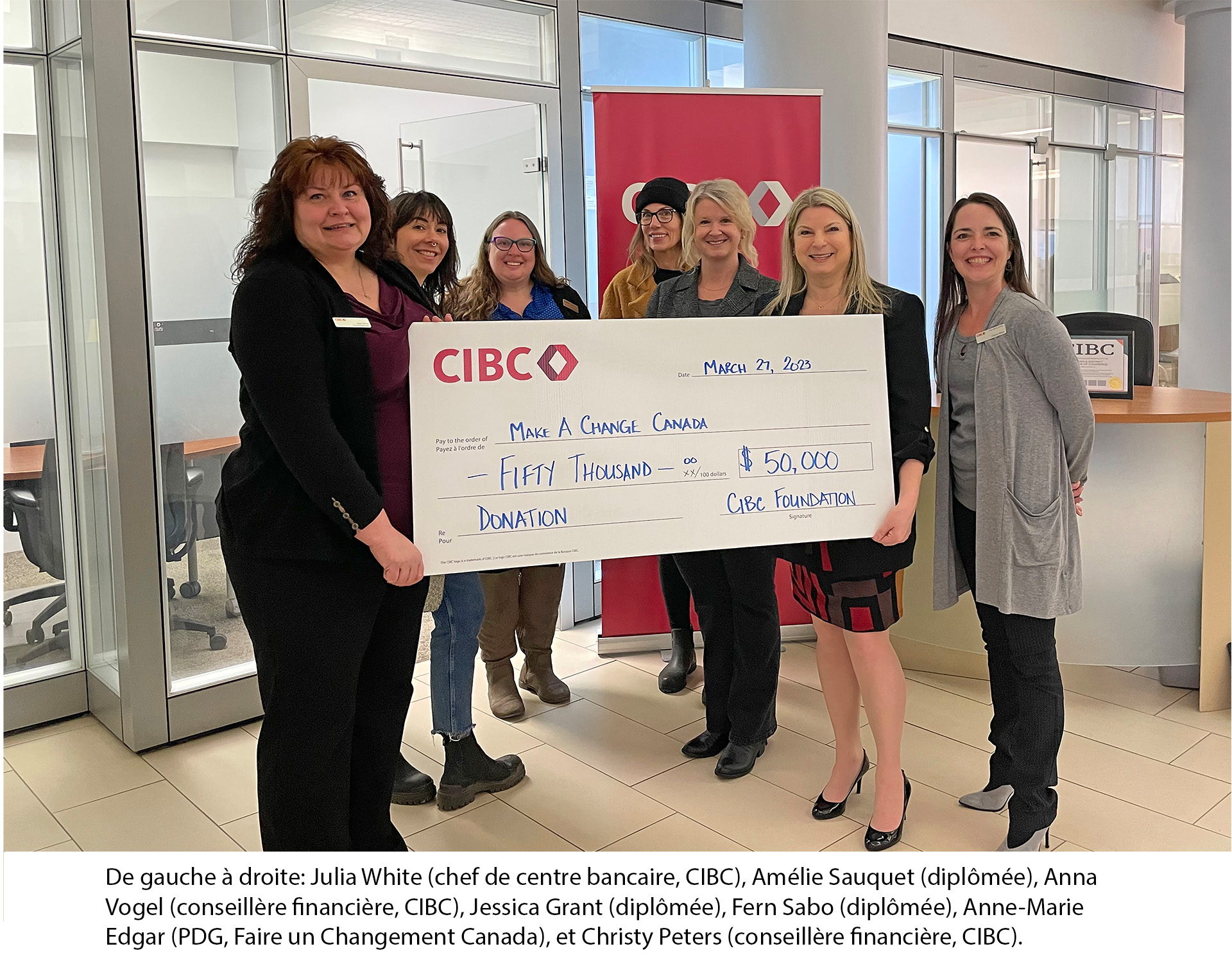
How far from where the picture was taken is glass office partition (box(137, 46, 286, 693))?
121 inches

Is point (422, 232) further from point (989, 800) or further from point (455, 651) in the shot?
point (989, 800)

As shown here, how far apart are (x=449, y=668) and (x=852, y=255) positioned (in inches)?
57.7

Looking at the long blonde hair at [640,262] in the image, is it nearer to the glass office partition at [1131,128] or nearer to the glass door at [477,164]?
the glass door at [477,164]

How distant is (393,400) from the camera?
2.04m

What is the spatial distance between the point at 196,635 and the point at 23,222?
136cm

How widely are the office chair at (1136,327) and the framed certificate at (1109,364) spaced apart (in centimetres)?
51

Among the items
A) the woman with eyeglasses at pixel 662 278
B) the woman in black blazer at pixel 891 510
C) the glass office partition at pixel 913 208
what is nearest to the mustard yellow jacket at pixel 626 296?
the woman with eyeglasses at pixel 662 278

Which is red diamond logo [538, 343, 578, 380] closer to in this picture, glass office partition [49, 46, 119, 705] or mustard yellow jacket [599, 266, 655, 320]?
mustard yellow jacket [599, 266, 655, 320]

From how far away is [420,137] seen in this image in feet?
12.0

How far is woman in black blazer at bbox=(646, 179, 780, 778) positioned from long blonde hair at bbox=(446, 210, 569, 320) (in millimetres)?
493

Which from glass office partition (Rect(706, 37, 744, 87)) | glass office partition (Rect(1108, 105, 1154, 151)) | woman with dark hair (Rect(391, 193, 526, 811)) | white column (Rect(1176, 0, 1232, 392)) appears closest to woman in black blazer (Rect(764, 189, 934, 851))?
woman with dark hair (Rect(391, 193, 526, 811))

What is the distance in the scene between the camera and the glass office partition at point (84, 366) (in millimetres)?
3051

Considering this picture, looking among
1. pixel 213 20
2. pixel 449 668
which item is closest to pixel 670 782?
pixel 449 668
